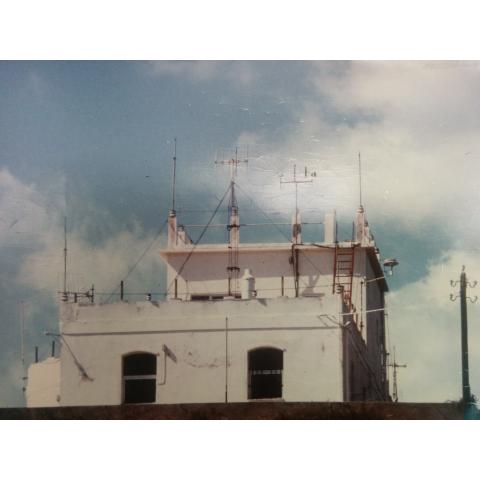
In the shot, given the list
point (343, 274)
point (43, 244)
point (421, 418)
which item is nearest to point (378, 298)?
point (343, 274)

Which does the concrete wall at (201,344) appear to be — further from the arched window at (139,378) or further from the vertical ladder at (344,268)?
the vertical ladder at (344,268)

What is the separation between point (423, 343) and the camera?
859 inches

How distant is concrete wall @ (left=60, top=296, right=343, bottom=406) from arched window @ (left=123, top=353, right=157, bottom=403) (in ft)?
0.48

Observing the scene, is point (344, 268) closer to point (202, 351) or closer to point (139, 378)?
point (202, 351)

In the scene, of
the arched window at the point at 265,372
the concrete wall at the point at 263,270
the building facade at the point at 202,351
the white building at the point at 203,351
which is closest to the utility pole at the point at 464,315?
the building facade at the point at 202,351

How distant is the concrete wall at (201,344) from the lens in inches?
861

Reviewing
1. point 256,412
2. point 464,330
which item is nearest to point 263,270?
point 256,412

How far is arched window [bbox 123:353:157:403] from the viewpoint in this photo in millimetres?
22156

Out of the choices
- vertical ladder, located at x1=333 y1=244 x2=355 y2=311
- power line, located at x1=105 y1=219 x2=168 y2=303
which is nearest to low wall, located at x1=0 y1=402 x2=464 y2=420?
power line, located at x1=105 y1=219 x2=168 y2=303

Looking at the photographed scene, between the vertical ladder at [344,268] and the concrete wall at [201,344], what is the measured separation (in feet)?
8.66

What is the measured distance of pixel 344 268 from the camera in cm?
2555

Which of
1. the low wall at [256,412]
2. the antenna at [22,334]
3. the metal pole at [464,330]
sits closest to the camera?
the low wall at [256,412]

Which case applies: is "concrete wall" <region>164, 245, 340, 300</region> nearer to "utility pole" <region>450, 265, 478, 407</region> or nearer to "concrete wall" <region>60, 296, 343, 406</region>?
"concrete wall" <region>60, 296, 343, 406</region>

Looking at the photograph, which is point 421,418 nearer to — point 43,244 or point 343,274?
point 343,274
